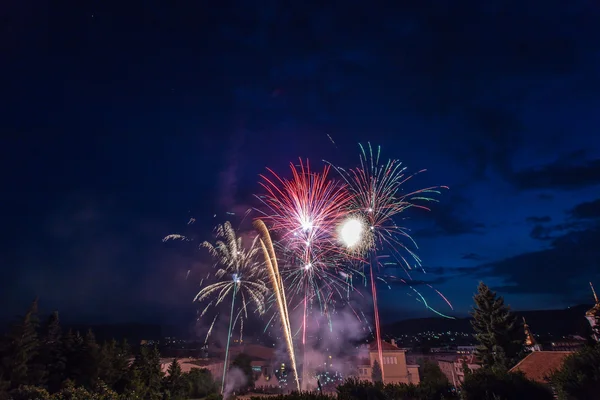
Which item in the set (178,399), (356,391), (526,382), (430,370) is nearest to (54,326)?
(178,399)

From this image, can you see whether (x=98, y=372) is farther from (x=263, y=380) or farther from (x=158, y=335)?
(x=158, y=335)

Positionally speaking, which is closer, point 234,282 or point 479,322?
point 234,282

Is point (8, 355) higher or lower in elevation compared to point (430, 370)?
higher

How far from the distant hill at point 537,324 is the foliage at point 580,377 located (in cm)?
10504

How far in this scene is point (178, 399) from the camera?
33594mm

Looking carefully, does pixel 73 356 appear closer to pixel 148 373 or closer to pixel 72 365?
pixel 72 365

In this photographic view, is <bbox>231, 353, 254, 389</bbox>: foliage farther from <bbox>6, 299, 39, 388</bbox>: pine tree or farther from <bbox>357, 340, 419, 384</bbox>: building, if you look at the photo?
<bbox>6, 299, 39, 388</bbox>: pine tree

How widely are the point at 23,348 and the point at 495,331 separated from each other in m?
45.9

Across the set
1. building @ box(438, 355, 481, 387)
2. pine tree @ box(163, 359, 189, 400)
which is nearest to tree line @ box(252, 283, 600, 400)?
pine tree @ box(163, 359, 189, 400)

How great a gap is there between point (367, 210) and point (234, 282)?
13.4 meters

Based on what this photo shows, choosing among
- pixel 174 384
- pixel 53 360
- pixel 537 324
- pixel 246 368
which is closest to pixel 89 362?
pixel 53 360

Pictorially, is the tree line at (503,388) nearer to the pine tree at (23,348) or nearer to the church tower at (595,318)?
the church tower at (595,318)

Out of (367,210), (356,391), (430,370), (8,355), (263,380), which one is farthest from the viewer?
(263,380)

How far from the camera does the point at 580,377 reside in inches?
639
